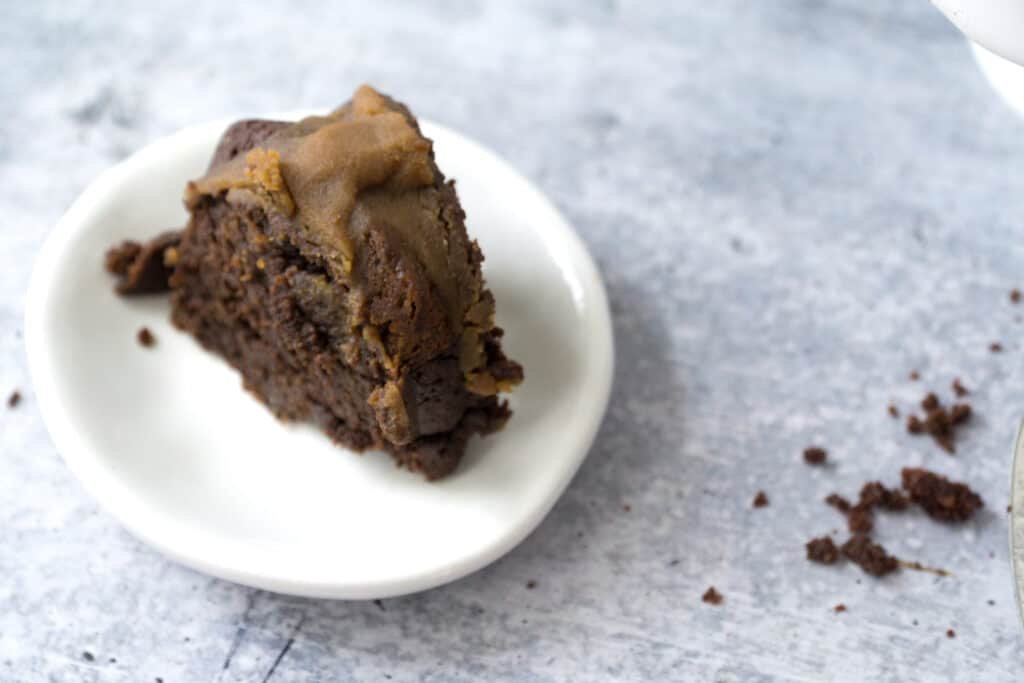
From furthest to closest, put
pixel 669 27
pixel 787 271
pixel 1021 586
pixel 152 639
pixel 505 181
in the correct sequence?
pixel 669 27, pixel 787 271, pixel 505 181, pixel 152 639, pixel 1021 586

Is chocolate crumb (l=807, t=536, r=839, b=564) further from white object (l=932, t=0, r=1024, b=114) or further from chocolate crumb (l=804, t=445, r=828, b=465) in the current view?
white object (l=932, t=0, r=1024, b=114)

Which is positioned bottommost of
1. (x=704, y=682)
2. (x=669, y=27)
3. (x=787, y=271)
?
(x=704, y=682)

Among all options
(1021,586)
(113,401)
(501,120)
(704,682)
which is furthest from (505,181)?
(1021,586)

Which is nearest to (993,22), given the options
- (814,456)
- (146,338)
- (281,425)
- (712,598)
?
(814,456)

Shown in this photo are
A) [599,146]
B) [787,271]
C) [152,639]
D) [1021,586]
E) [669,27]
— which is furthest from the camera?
[669,27]

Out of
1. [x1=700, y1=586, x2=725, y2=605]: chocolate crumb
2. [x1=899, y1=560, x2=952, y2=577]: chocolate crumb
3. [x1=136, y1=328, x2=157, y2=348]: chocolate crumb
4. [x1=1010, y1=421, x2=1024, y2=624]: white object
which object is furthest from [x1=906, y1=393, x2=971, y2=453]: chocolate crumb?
[x1=136, y1=328, x2=157, y2=348]: chocolate crumb

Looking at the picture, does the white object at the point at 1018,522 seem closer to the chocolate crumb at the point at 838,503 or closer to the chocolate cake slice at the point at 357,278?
the chocolate crumb at the point at 838,503

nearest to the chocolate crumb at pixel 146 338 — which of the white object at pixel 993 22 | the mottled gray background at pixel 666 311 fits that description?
the mottled gray background at pixel 666 311

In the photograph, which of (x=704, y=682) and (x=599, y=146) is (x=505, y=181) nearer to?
(x=599, y=146)
